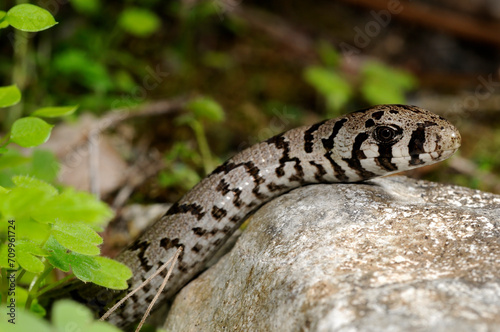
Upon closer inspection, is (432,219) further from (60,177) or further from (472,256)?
(60,177)

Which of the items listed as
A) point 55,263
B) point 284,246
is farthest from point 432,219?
point 55,263

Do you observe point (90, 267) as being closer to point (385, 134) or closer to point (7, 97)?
point (7, 97)

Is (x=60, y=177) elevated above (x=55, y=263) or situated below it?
below

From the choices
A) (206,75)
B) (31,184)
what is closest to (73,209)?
(31,184)

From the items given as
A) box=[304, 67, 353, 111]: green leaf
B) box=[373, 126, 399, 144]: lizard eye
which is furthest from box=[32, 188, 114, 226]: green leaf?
A: box=[304, 67, 353, 111]: green leaf

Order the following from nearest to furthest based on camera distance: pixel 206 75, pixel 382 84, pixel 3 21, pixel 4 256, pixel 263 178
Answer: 1. pixel 4 256
2. pixel 3 21
3. pixel 263 178
4. pixel 382 84
5. pixel 206 75

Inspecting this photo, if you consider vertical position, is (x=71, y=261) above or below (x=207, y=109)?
above

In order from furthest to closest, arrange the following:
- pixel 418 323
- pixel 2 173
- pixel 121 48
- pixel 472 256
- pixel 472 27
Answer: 1. pixel 472 27
2. pixel 121 48
3. pixel 2 173
4. pixel 472 256
5. pixel 418 323

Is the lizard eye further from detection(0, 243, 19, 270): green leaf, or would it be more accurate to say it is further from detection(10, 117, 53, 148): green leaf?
detection(0, 243, 19, 270): green leaf
